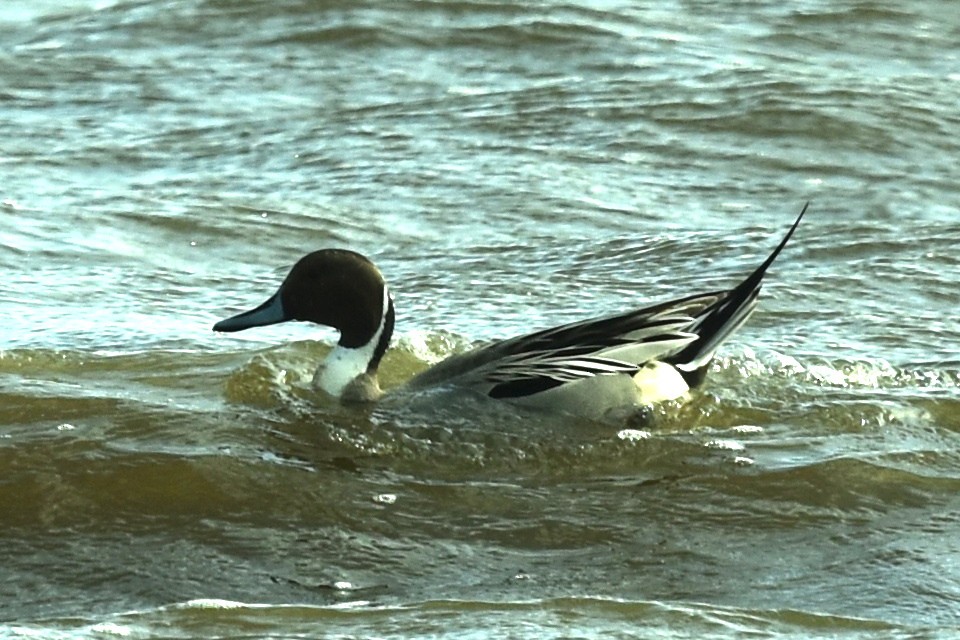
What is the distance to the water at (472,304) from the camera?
617 centimetres

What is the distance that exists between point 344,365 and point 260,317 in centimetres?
40

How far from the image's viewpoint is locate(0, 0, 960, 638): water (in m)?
6.17

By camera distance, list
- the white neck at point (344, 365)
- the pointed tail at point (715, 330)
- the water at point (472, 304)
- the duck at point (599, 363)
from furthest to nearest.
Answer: the white neck at point (344, 365), the pointed tail at point (715, 330), the duck at point (599, 363), the water at point (472, 304)

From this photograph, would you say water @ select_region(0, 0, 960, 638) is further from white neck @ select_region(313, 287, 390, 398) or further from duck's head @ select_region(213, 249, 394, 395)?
duck's head @ select_region(213, 249, 394, 395)

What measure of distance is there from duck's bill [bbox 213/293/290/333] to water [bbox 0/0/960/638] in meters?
0.22

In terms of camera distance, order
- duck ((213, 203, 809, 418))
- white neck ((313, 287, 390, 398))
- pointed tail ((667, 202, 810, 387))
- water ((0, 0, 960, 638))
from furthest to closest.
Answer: white neck ((313, 287, 390, 398)), pointed tail ((667, 202, 810, 387)), duck ((213, 203, 809, 418)), water ((0, 0, 960, 638))

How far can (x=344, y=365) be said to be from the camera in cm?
836

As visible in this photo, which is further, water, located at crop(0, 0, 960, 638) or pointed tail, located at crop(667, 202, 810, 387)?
pointed tail, located at crop(667, 202, 810, 387)

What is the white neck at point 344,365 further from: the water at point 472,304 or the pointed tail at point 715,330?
the pointed tail at point 715,330

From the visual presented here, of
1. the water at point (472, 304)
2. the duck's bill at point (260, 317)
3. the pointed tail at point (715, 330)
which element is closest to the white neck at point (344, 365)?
the water at point (472, 304)

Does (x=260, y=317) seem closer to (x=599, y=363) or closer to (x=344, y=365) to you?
(x=344, y=365)

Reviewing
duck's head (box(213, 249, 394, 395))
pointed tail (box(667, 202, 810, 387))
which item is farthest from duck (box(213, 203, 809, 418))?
duck's head (box(213, 249, 394, 395))

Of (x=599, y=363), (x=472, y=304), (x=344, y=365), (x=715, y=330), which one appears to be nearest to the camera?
(x=599, y=363)

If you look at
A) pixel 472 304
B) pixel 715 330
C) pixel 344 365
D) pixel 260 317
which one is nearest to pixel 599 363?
pixel 715 330
